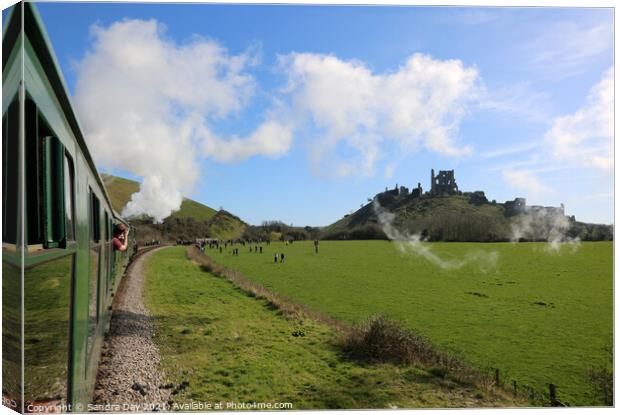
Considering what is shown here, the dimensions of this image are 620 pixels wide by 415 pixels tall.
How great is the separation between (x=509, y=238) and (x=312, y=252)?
19242mm

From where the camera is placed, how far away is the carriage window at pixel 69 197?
3123 millimetres

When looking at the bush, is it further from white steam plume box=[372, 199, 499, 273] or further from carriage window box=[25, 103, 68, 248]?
white steam plume box=[372, 199, 499, 273]

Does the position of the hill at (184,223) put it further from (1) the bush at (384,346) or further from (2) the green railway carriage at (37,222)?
(2) the green railway carriage at (37,222)

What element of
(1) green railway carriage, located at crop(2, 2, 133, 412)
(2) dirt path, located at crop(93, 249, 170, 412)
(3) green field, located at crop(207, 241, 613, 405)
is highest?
(1) green railway carriage, located at crop(2, 2, 133, 412)

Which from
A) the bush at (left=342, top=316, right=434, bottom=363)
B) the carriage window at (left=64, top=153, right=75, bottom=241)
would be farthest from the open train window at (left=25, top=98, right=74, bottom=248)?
the bush at (left=342, top=316, right=434, bottom=363)

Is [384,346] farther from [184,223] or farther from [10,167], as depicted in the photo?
[184,223]

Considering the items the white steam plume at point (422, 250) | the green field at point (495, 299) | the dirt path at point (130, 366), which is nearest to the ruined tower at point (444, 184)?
the green field at point (495, 299)

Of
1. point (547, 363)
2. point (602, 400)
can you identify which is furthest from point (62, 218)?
point (547, 363)

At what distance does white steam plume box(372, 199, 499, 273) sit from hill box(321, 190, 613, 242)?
1.84 ft

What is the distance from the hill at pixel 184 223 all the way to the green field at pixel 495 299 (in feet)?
13.9

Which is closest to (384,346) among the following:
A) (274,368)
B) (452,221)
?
(274,368)

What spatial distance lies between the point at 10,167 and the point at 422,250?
1520 inches

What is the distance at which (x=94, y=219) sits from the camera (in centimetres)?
457

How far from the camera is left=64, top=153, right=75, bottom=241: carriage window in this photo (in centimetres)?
312
